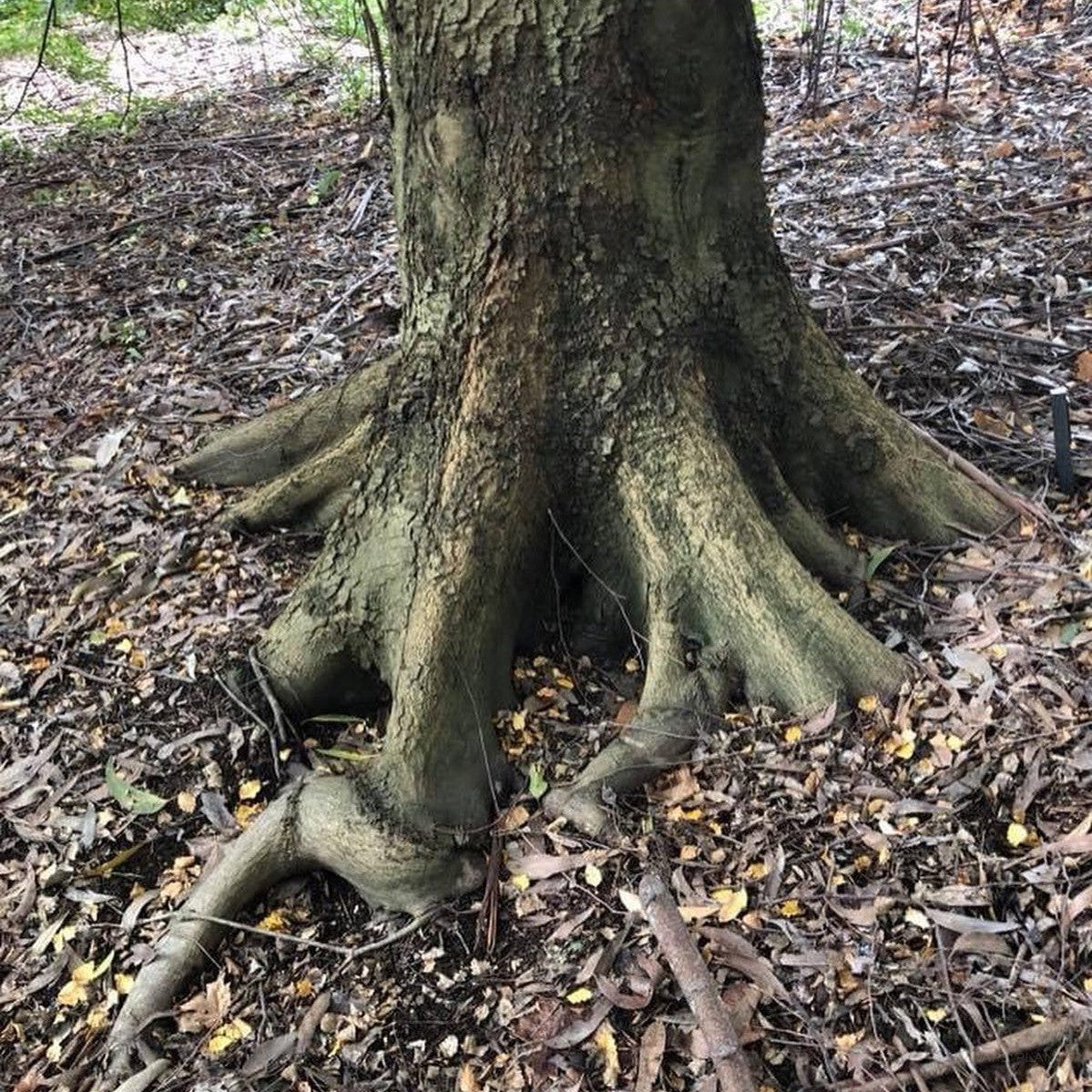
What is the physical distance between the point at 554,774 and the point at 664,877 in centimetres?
46

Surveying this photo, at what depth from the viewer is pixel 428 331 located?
9.42 ft

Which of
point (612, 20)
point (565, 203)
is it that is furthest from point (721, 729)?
point (612, 20)

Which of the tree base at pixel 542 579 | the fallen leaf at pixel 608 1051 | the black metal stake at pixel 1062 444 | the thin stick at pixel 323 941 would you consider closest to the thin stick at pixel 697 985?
the fallen leaf at pixel 608 1051

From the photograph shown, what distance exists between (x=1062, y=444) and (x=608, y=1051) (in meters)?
2.17

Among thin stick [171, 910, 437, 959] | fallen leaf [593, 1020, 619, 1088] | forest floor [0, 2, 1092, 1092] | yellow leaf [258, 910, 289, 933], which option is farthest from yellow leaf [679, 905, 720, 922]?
yellow leaf [258, 910, 289, 933]

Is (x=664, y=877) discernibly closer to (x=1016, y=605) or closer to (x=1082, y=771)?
(x=1082, y=771)

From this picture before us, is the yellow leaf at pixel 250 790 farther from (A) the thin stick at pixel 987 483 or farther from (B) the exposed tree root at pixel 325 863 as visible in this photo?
(A) the thin stick at pixel 987 483

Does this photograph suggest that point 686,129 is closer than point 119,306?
Yes

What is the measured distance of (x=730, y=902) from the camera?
7.91 ft

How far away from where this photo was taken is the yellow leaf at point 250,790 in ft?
9.68

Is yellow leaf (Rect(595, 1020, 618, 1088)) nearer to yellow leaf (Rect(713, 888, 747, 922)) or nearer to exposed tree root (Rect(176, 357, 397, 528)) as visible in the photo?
yellow leaf (Rect(713, 888, 747, 922))

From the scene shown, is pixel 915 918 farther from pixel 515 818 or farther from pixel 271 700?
pixel 271 700

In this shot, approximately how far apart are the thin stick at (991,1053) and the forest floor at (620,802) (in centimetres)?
1

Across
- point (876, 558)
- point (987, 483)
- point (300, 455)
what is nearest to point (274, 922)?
point (300, 455)
